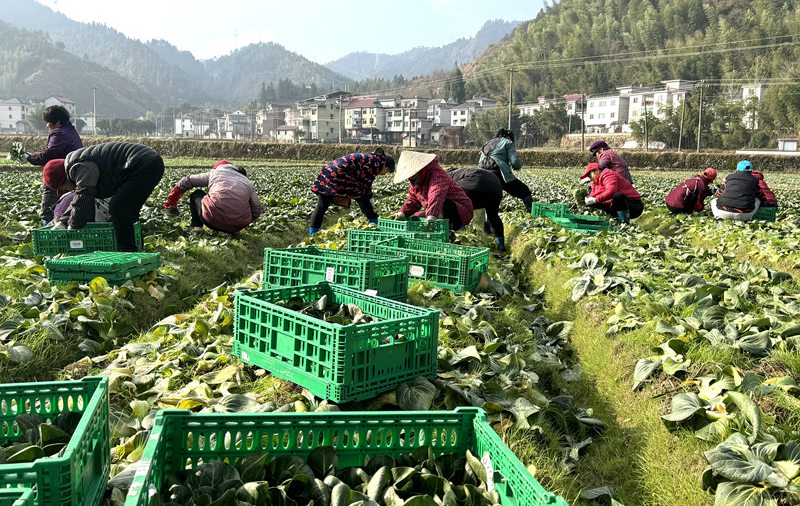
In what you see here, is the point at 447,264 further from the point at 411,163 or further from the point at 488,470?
the point at 488,470

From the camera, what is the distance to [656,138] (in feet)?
284

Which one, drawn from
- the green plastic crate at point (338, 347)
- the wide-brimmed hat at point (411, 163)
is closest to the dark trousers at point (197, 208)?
the wide-brimmed hat at point (411, 163)

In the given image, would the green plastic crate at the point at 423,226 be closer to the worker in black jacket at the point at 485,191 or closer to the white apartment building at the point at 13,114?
the worker in black jacket at the point at 485,191

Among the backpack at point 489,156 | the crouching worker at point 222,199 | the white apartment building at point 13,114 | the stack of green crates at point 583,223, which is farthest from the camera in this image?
the white apartment building at point 13,114

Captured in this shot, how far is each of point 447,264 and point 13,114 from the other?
19017cm

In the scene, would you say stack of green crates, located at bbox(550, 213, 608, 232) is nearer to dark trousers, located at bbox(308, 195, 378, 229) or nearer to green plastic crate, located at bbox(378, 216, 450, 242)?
green plastic crate, located at bbox(378, 216, 450, 242)

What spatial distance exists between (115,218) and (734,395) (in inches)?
290

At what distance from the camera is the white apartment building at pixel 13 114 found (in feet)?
531

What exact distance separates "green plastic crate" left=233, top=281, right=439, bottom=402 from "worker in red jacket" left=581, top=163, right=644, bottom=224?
9.24m

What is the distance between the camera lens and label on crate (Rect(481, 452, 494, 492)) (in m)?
2.64

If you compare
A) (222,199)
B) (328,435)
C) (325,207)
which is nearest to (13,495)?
(328,435)

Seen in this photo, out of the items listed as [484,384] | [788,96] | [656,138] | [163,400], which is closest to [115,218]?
[163,400]

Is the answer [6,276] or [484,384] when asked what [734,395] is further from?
[6,276]

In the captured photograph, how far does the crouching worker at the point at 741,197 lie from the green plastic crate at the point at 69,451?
12633mm
